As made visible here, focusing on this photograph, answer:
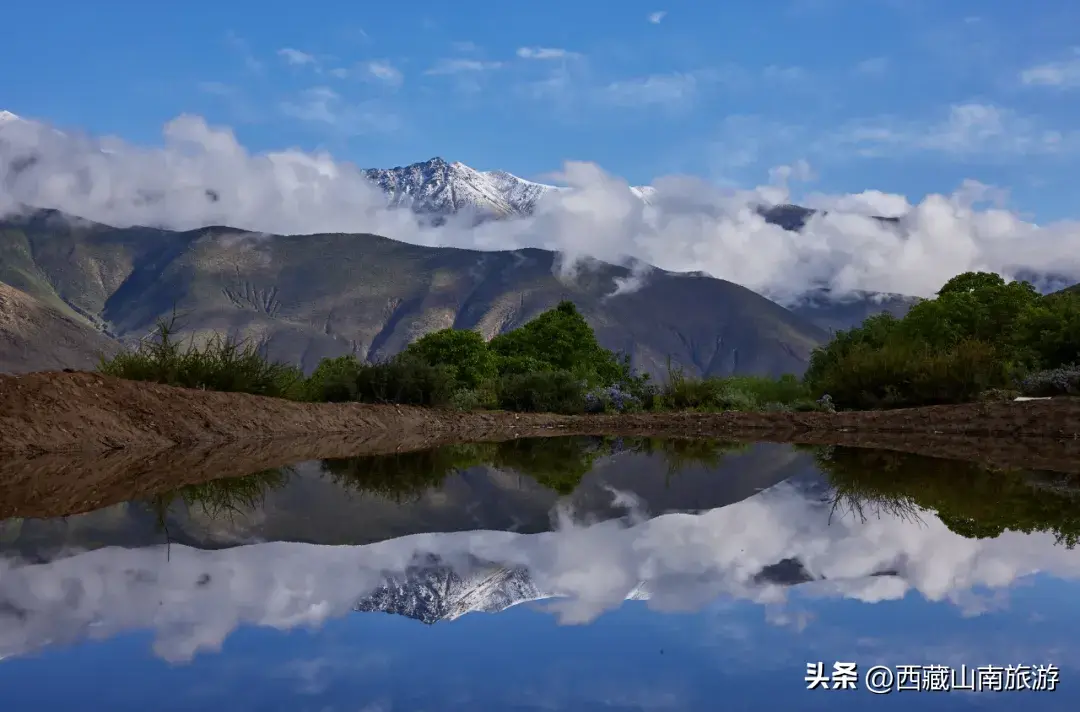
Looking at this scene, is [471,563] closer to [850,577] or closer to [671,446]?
[850,577]

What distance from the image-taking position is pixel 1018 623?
16.8 feet

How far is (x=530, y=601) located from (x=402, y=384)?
23.4m

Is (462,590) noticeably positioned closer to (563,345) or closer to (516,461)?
(516,461)

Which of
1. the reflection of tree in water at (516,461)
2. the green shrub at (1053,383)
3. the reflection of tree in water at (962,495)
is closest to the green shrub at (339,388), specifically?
the reflection of tree in water at (516,461)

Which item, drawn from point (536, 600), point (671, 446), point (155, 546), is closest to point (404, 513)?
point (155, 546)

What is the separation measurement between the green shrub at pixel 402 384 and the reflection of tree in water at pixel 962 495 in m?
15.3

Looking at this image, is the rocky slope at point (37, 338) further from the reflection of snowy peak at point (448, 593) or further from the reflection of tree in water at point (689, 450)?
the reflection of snowy peak at point (448, 593)

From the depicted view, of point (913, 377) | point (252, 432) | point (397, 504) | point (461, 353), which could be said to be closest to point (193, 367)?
point (252, 432)

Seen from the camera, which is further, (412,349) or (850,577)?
(412,349)

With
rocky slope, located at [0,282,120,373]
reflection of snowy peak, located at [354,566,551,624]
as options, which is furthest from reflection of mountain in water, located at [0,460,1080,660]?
rocky slope, located at [0,282,120,373]

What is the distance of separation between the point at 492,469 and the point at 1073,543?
902 cm

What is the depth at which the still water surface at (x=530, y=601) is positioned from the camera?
13.0 ft

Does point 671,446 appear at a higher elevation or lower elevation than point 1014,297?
lower

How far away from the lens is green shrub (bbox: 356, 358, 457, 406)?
28.9 m
